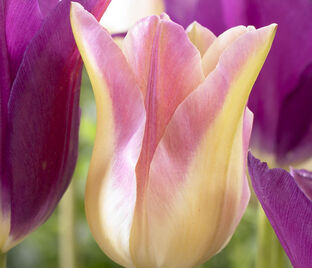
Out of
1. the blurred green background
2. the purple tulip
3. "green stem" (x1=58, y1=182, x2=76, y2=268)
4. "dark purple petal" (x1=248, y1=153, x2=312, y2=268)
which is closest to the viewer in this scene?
"dark purple petal" (x1=248, y1=153, x2=312, y2=268)

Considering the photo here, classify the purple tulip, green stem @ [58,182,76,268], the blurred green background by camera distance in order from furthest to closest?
the blurred green background
green stem @ [58,182,76,268]
the purple tulip

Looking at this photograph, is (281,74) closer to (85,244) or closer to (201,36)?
(201,36)

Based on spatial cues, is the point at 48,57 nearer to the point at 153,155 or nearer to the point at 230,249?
A: the point at 153,155

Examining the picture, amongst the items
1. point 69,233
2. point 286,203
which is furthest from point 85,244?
point 286,203

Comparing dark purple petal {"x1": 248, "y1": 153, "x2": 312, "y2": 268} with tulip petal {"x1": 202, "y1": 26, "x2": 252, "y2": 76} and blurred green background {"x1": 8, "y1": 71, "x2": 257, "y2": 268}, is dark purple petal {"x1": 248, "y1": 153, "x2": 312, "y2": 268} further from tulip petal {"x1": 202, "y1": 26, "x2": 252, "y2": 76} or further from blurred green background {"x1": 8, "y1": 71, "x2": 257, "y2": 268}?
blurred green background {"x1": 8, "y1": 71, "x2": 257, "y2": 268}

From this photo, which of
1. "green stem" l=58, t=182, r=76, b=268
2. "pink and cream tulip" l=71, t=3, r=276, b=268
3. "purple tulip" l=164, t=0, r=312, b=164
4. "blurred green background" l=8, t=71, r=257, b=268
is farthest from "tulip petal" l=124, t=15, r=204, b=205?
"blurred green background" l=8, t=71, r=257, b=268

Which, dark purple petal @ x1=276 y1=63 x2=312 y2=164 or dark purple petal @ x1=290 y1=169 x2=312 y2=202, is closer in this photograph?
dark purple petal @ x1=290 y1=169 x2=312 y2=202

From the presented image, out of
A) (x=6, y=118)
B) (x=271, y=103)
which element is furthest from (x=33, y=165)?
(x=271, y=103)

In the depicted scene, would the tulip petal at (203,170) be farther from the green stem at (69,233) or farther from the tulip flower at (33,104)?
the green stem at (69,233)
